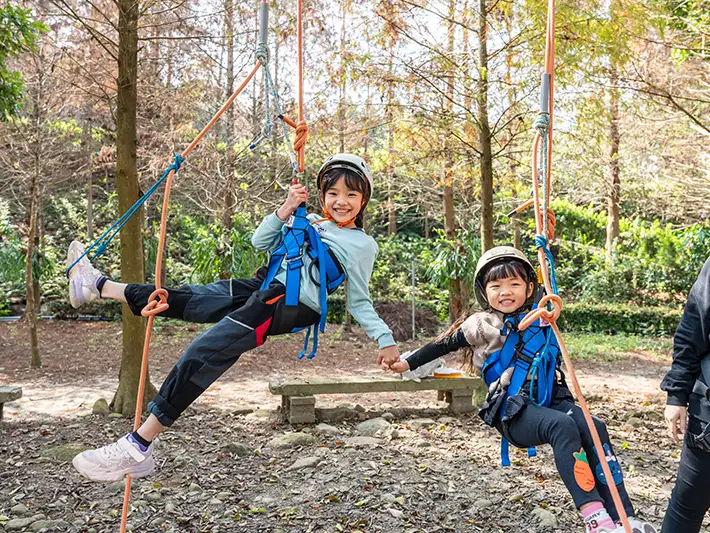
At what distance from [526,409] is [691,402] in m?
0.58

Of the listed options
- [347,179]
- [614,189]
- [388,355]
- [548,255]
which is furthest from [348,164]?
[614,189]

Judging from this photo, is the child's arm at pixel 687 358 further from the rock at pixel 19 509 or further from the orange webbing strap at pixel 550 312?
the rock at pixel 19 509

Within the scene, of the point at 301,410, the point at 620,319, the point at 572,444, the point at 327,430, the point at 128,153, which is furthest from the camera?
the point at 620,319

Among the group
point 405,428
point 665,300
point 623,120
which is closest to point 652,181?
point 623,120

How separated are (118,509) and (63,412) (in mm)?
2650

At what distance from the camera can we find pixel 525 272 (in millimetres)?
2613

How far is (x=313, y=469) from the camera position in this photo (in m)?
4.42

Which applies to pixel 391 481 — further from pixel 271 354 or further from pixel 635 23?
pixel 271 354

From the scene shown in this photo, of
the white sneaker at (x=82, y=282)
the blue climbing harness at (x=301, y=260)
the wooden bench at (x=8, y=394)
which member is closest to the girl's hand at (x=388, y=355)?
the blue climbing harness at (x=301, y=260)

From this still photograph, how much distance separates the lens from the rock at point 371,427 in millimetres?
5375

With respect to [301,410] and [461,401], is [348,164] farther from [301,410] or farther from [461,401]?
[461,401]

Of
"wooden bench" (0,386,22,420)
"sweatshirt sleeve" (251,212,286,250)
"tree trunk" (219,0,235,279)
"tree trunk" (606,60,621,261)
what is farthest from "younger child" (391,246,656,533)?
"tree trunk" (606,60,621,261)

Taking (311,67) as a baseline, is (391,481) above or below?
below

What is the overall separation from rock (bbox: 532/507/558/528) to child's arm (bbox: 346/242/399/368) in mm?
1620
